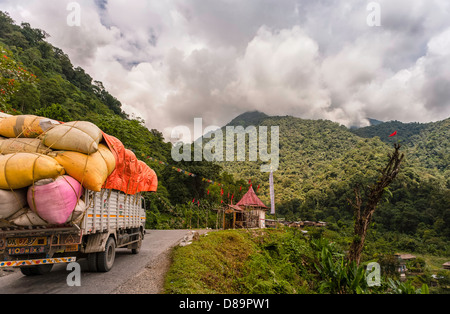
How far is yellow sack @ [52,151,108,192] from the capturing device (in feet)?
16.1

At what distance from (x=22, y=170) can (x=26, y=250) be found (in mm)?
2022

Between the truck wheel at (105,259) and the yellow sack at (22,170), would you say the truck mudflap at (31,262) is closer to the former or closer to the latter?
the truck wheel at (105,259)

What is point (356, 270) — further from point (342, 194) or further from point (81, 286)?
point (342, 194)

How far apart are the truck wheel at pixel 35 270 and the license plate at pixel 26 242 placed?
1.88 metres

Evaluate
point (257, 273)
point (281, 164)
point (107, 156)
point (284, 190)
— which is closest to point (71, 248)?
point (107, 156)

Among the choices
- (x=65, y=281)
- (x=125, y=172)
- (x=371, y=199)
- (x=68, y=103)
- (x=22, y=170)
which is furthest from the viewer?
(x=68, y=103)

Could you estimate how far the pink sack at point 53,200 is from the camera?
173 inches

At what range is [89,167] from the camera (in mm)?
5086

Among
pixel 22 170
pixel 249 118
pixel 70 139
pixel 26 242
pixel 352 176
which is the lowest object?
pixel 26 242

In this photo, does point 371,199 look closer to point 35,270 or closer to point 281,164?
point 35,270

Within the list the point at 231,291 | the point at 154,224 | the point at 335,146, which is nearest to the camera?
the point at 231,291

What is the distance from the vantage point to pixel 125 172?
7770mm

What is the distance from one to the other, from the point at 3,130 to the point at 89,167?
1948 millimetres
